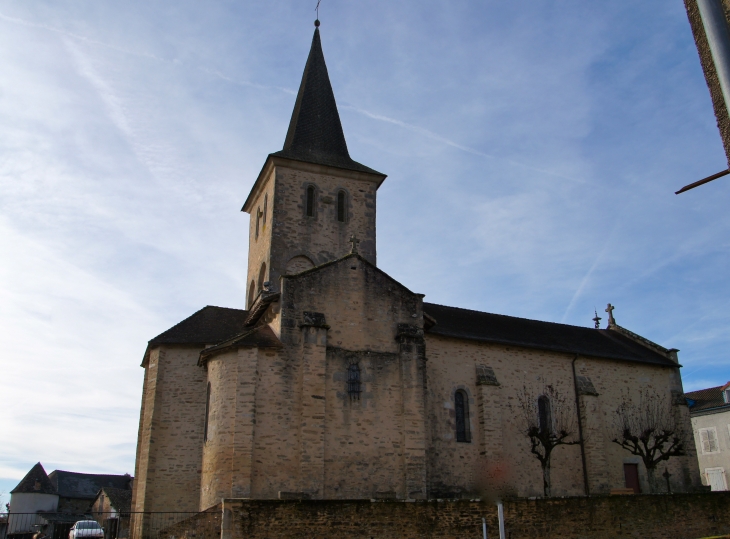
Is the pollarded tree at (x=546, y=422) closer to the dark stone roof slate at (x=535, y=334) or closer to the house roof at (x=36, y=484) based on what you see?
→ the dark stone roof slate at (x=535, y=334)

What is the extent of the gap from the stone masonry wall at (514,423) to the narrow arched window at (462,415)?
19 cm

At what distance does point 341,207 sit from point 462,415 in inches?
420

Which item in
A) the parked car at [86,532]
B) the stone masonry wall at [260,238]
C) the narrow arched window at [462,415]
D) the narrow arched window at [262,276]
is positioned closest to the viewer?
the narrow arched window at [462,415]

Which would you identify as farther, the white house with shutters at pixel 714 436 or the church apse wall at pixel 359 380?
the white house with shutters at pixel 714 436

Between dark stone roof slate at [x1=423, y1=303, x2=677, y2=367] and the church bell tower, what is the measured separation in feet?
15.4

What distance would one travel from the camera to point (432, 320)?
23125 mm

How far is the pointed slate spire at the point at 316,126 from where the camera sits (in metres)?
29.0

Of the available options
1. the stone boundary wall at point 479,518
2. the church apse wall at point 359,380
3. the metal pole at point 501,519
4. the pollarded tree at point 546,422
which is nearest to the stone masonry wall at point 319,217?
the church apse wall at point 359,380

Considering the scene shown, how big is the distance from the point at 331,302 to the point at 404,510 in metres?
7.85

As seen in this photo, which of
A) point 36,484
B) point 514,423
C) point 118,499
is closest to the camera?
point 514,423

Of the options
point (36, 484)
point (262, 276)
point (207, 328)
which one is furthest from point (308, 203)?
point (36, 484)

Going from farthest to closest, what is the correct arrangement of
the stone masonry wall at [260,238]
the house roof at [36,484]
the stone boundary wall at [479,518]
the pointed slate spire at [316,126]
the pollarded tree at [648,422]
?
the house roof at [36,484], the pointed slate spire at [316,126], the pollarded tree at [648,422], the stone masonry wall at [260,238], the stone boundary wall at [479,518]

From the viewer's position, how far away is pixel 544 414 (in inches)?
1030

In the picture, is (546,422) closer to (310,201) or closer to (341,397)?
(341,397)
